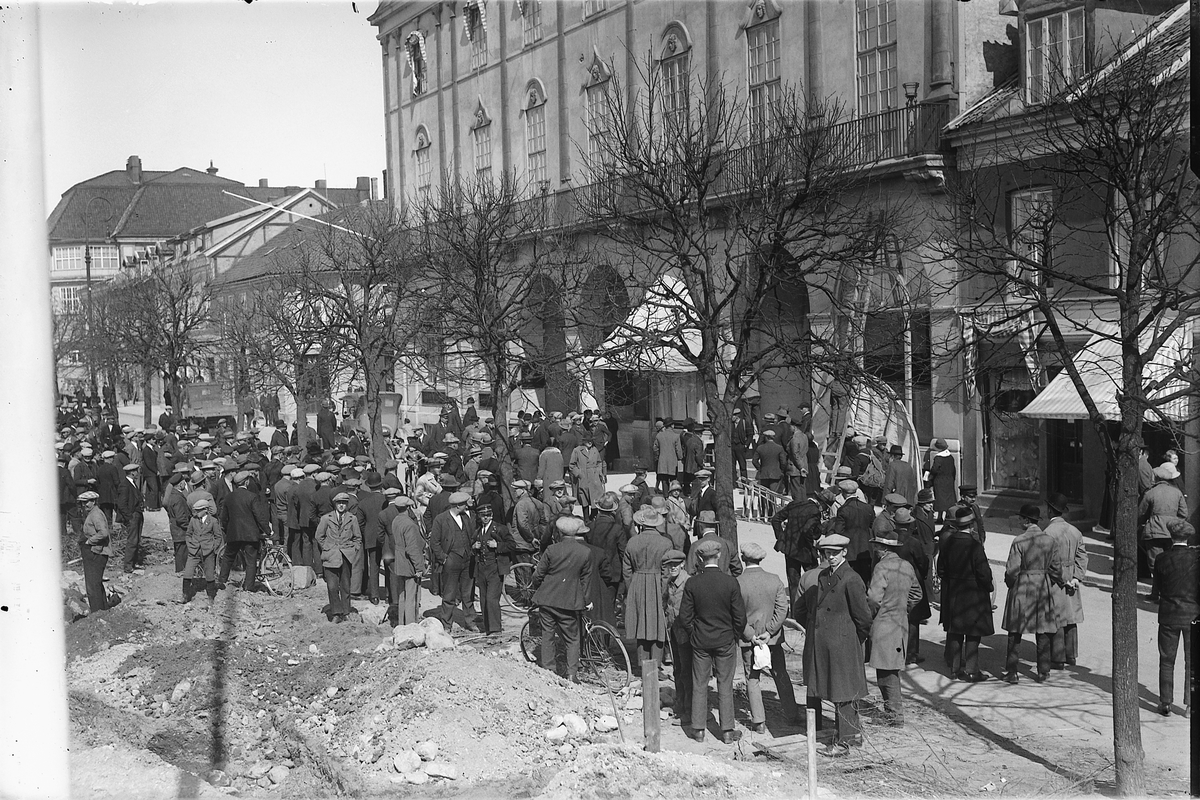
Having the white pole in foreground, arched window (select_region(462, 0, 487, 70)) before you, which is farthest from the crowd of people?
arched window (select_region(462, 0, 487, 70))

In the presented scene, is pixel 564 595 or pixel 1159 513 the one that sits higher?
pixel 1159 513

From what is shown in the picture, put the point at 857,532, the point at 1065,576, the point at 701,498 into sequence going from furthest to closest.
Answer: the point at 701,498
the point at 857,532
the point at 1065,576

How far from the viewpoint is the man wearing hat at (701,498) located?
1495 cm

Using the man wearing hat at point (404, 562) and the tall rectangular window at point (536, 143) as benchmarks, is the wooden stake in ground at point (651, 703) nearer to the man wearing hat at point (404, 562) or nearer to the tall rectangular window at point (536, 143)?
the man wearing hat at point (404, 562)

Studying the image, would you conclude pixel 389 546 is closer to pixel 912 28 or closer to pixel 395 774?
pixel 395 774

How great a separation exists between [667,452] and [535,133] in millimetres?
18014

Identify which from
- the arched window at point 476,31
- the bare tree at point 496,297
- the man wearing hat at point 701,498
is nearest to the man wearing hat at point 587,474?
the bare tree at point 496,297

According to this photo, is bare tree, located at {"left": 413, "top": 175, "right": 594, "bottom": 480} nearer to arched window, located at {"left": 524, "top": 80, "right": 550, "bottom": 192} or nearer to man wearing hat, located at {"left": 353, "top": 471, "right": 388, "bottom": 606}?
man wearing hat, located at {"left": 353, "top": 471, "right": 388, "bottom": 606}

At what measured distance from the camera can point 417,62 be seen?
43.3 metres

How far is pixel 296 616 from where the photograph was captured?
599 inches

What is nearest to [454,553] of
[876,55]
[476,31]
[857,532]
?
[857,532]

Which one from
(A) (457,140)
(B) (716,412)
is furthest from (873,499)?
(A) (457,140)

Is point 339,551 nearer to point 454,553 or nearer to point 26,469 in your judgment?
point 454,553

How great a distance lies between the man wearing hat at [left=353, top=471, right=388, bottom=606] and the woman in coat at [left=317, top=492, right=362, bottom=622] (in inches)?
8.7
